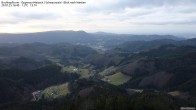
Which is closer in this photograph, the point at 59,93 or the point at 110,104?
the point at 110,104

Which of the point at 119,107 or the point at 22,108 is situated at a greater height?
the point at 119,107

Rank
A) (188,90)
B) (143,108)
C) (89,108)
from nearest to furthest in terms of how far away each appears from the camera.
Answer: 1. (143,108)
2. (89,108)
3. (188,90)

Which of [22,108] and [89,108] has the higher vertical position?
[89,108]

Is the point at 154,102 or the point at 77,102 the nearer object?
the point at 154,102

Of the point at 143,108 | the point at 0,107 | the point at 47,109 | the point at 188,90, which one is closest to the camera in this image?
the point at 143,108

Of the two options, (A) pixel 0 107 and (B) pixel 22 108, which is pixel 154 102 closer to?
(B) pixel 22 108

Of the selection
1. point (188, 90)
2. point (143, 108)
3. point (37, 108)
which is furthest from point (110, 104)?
point (188, 90)

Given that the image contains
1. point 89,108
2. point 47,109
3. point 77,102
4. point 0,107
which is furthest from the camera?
point 0,107

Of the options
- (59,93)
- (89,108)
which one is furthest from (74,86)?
(89,108)

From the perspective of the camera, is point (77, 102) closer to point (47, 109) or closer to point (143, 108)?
point (47, 109)
